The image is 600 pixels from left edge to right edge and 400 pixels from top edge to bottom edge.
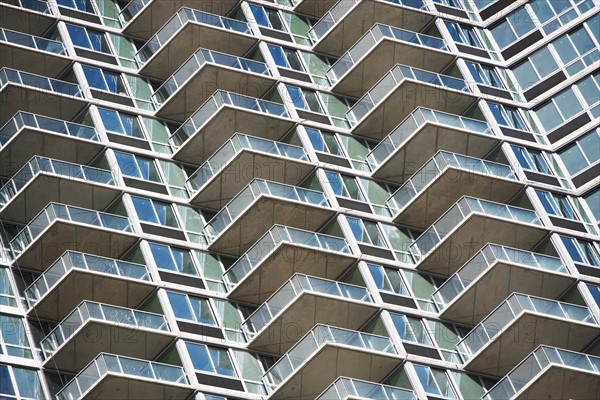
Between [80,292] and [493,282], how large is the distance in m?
12.9

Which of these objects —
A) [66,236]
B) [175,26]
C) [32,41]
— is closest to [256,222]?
[66,236]

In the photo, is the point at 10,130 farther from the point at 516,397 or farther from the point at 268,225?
the point at 516,397

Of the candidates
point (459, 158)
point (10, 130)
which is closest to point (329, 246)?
point (459, 158)

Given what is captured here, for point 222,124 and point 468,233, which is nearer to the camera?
point 468,233

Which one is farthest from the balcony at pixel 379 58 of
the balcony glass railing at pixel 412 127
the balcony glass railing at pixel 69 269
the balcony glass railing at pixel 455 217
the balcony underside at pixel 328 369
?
the balcony underside at pixel 328 369

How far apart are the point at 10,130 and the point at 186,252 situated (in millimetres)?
7476

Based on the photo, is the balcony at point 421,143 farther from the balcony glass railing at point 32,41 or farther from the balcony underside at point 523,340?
the balcony glass railing at point 32,41

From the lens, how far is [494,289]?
53750 millimetres

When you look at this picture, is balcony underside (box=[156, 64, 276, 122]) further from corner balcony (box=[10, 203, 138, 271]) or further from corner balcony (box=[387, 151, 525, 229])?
corner balcony (box=[387, 151, 525, 229])

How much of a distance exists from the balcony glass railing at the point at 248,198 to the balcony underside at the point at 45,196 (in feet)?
13.3

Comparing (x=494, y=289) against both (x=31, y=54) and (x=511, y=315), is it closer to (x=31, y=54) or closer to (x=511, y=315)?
(x=511, y=315)

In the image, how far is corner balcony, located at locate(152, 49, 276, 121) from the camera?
60750mm

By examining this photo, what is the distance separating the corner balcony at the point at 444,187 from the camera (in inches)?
2232

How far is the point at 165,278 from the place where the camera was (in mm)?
54500
